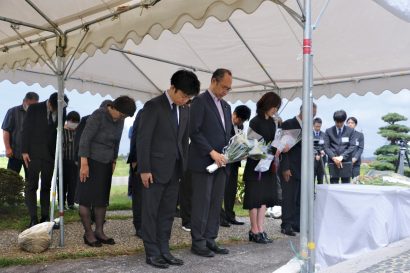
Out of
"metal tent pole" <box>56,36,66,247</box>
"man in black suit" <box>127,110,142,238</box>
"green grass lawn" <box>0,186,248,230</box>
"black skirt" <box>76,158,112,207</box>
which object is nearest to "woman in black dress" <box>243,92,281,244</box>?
"man in black suit" <box>127,110,142,238</box>

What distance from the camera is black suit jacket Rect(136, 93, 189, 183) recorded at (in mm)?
3824

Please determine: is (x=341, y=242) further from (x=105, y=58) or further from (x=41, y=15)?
(x=105, y=58)

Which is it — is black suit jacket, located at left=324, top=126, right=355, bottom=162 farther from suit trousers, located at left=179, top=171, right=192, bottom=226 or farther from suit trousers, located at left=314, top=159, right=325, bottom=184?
suit trousers, located at left=179, top=171, right=192, bottom=226

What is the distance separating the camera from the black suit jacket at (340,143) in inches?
291

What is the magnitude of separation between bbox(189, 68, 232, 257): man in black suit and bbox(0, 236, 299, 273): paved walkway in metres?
0.18

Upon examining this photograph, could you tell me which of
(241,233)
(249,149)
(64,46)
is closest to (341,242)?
(249,149)

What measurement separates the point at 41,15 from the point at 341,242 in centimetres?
391

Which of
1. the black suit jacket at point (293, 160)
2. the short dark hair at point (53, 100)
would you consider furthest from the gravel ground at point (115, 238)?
the short dark hair at point (53, 100)

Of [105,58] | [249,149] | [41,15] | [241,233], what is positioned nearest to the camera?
[249,149]

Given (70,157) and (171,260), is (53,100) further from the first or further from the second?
(171,260)

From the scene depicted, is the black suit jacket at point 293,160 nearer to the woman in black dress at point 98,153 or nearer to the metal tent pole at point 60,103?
the woman in black dress at point 98,153

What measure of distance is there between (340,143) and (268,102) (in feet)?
9.88

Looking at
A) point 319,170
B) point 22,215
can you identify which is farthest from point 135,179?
point 319,170

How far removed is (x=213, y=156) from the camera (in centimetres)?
417
